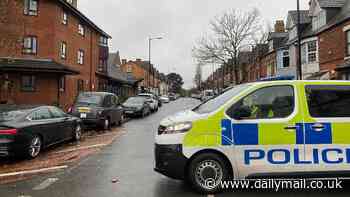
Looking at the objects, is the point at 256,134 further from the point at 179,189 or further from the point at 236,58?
the point at 236,58

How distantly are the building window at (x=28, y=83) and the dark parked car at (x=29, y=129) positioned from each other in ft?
56.3

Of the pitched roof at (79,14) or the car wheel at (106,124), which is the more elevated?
the pitched roof at (79,14)

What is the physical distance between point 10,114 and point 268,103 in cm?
673

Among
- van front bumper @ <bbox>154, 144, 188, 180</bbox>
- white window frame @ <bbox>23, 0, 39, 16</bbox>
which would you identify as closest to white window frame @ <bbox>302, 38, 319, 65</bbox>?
white window frame @ <bbox>23, 0, 39, 16</bbox>

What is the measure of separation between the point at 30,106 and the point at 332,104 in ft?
26.3

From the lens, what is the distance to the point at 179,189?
21.0 ft

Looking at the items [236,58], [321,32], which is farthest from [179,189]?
[236,58]

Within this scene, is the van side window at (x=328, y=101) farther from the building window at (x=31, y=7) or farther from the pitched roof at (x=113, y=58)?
the pitched roof at (x=113, y=58)

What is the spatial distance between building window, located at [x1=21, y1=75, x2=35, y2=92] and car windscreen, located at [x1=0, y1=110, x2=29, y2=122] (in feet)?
62.7

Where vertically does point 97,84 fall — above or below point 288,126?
above

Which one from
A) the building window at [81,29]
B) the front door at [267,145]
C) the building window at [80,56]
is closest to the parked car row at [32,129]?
the front door at [267,145]

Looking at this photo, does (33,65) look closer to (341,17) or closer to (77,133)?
(77,133)

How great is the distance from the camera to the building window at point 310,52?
33.0 metres

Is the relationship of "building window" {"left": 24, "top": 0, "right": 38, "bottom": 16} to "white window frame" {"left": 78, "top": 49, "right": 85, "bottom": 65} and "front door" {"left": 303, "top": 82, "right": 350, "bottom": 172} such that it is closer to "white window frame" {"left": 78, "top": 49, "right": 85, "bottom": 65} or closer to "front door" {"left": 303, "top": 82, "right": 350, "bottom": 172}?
"white window frame" {"left": 78, "top": 49, "right": 85, "bottom": 65}
